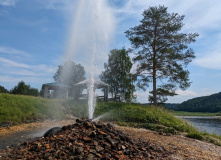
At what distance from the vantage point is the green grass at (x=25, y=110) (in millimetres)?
12305

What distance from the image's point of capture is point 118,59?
30.5m

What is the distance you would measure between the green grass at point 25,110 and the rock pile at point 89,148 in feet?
23.2

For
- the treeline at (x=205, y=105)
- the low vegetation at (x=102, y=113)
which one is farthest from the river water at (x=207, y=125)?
the treeline at (x=205, y=105)

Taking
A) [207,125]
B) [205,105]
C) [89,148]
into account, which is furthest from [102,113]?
[205,105]

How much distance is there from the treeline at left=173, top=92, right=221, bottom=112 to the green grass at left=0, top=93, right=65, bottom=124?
6748 cm

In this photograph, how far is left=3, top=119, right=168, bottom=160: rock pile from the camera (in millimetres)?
4844

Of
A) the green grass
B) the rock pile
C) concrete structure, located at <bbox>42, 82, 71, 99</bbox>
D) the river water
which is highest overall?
concrete structure, located at <bbox>42, 82, 71, 99</bbox>

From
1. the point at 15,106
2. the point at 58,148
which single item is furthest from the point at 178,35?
the point at 58,148

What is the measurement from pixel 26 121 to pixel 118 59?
20529 millimetres

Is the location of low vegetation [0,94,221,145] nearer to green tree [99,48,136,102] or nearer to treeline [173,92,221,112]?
green tree [99,48,136,102]

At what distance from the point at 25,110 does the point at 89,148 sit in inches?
416

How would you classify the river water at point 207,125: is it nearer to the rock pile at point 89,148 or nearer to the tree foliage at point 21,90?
the rock pile at point 89,148

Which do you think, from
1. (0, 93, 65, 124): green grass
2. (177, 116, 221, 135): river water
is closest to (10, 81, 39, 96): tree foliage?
(0, 93, 65, 124): green grass

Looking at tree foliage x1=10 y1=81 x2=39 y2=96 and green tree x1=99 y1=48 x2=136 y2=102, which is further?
tree foliage x1=10 y1=81 x2=39 y2=96
